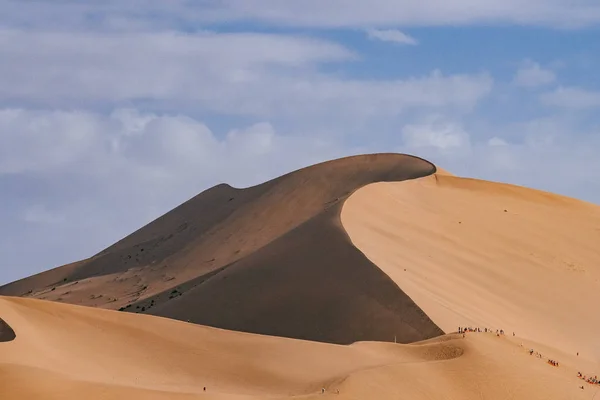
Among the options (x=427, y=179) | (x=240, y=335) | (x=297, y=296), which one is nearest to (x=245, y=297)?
(x=297, y=296)

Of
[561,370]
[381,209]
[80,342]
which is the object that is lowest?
[561,370]

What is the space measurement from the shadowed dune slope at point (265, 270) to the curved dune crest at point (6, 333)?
8251mm

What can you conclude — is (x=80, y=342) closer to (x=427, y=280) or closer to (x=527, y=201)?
(x=427, y=280)

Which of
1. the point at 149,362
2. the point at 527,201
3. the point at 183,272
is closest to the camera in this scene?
the point at 149,362

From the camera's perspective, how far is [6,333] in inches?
727

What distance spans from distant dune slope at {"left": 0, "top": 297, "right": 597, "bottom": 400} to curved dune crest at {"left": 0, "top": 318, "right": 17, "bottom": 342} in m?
0.13

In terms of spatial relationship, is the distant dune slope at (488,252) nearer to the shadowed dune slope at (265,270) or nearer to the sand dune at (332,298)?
the sand dune at (332,298)

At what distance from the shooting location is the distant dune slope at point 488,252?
89.9ft

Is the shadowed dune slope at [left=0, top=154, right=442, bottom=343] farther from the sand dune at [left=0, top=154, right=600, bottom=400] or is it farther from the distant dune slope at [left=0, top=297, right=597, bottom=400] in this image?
Result: the distant dune slope at [left=0, top=297, right=597, bottom=400]

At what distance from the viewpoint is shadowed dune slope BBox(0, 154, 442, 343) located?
25766 mm

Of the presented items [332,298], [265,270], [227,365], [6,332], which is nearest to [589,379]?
[332,298]

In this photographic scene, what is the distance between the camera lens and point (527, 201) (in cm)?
3991

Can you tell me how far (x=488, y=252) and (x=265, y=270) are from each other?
7254 mm

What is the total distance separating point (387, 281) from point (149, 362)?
26.2ft
